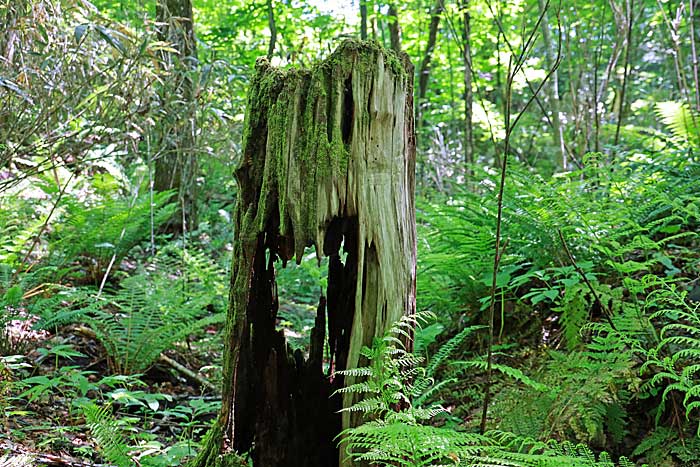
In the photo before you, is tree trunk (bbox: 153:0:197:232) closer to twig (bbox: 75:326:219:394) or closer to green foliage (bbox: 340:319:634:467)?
twig (bbox: 75:326:219:394)

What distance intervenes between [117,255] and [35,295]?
1.53 m

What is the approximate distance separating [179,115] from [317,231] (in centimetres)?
326

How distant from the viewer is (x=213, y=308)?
227 inches

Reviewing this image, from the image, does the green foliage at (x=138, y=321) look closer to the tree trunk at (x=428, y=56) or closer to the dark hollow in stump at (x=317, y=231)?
the dark hollow in stump at (x=317, y=231)

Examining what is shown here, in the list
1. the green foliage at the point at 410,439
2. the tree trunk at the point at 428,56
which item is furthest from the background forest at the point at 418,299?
the tree trunk at the point at 428,56

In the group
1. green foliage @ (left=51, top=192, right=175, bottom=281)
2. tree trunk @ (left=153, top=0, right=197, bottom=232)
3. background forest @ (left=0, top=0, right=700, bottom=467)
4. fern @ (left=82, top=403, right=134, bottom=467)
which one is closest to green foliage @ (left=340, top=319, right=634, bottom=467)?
background forest @ (left=0, top=0, right=700, bottom=467)

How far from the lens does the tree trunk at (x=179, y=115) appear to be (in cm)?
496

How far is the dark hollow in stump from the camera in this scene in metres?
2.40

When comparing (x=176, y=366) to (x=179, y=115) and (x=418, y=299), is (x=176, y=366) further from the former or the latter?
(x=179, y=115)

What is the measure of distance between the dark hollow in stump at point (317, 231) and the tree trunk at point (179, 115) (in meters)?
2.42

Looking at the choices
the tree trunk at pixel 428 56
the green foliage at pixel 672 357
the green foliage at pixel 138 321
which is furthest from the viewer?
the tree trunk at pixel 428 56

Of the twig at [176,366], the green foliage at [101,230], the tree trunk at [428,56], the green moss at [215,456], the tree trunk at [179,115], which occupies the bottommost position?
the green moss at [215,456]

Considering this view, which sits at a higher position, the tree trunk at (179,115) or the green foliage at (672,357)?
the tree trunk at (179,115)

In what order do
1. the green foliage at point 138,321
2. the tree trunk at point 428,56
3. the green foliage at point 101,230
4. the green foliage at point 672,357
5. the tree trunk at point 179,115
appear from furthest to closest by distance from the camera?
the tree trunk at point 428,56 → the green foliage at point 101,230 → the tree trunk at point 179,115 → the green foliage at point 138,321 → the green foliage at point 672,357
